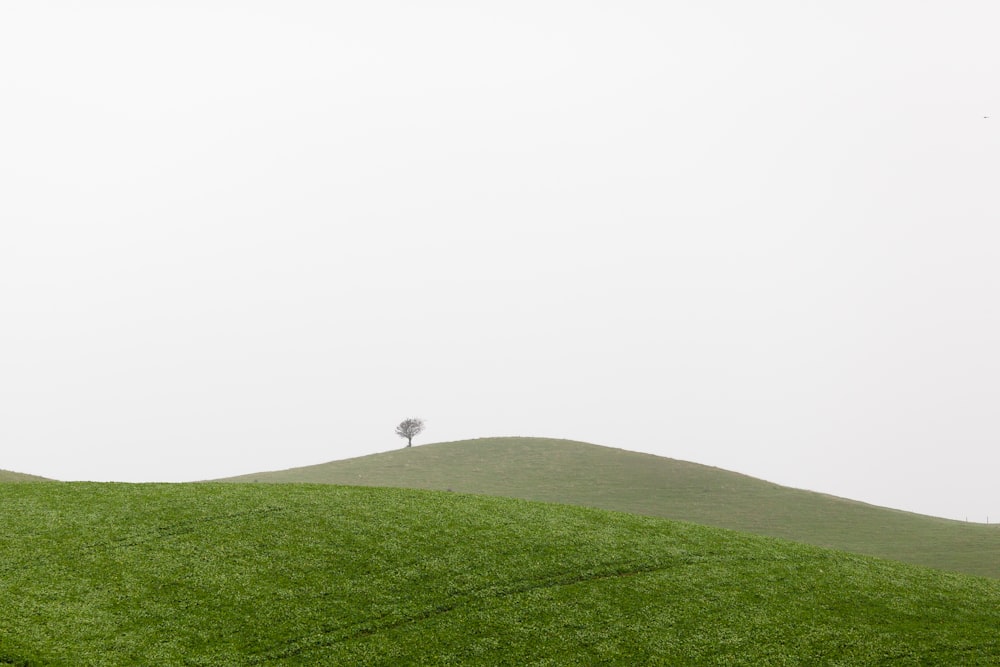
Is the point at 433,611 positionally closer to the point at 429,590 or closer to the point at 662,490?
the point at 429,590

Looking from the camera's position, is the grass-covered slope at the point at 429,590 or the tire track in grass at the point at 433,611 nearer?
the tire track in grass at the point at 433,611

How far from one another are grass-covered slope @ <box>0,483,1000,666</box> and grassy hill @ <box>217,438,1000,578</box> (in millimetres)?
23068

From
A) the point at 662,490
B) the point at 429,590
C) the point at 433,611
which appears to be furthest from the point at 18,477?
the point at 662,490

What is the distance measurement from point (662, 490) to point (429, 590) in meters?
50.0

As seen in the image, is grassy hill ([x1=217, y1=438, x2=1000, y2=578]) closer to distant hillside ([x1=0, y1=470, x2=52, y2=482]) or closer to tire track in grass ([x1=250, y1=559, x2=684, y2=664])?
distant hillside ([x1=0, y1=470, x2=52, y2=482])

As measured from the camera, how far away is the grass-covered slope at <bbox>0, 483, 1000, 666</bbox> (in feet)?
69.7

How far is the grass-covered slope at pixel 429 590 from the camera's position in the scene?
21.2 meters

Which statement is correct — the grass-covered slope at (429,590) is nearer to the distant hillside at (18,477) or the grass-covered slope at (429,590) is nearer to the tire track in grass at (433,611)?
the tire track in grass at (433,611)

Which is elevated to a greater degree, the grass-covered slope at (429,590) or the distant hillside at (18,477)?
the distant hillside at (18,477)

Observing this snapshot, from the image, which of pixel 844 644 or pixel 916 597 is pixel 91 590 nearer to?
pixel 844 644

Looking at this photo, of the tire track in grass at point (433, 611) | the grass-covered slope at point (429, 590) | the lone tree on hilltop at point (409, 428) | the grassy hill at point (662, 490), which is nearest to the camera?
the tire track in grass at point (433, 611)

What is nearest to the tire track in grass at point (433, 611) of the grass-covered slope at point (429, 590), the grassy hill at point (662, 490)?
the grass-covered slope at point (429, 590)

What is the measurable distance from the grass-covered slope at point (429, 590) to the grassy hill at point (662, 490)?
75.7ft

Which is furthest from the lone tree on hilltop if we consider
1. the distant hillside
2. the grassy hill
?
the distant hillside
